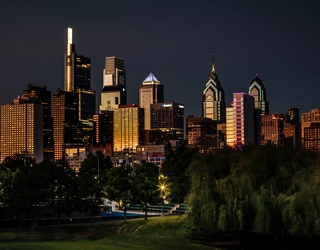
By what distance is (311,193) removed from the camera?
3797cm

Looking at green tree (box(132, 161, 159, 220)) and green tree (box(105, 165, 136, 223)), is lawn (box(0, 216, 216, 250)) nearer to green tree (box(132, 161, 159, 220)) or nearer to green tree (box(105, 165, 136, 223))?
green tree (box(105, 165, 136, 223))

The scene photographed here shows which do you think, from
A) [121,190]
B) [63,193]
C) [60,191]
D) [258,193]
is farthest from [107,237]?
[258,193]

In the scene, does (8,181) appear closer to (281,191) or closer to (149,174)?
(149,174)

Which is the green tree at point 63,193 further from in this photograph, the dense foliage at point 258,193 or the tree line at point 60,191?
the dense foliage at point 258,193

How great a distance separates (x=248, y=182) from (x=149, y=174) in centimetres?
3224

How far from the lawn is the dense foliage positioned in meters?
3.56

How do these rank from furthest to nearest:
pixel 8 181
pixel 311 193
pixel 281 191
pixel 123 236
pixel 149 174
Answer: pixel 149 174 < pixel 8 181 < pixel 123 236 < pixel 281 191 < pixel 311 193

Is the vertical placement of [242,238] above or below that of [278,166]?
below

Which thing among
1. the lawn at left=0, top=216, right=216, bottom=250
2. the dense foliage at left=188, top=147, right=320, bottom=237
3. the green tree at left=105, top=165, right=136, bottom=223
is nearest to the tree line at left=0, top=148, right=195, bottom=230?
the green tree at left=105, top=165, right=136, bottom=223

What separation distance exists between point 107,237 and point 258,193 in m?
15.5

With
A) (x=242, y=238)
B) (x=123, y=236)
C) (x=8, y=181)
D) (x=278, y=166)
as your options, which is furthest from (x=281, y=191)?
(x=8, y=181)

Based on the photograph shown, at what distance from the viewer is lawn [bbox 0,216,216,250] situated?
4466cm

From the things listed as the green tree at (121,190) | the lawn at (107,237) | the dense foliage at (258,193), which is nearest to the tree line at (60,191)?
the green tree at (121,190)

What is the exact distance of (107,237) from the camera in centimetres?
5100
